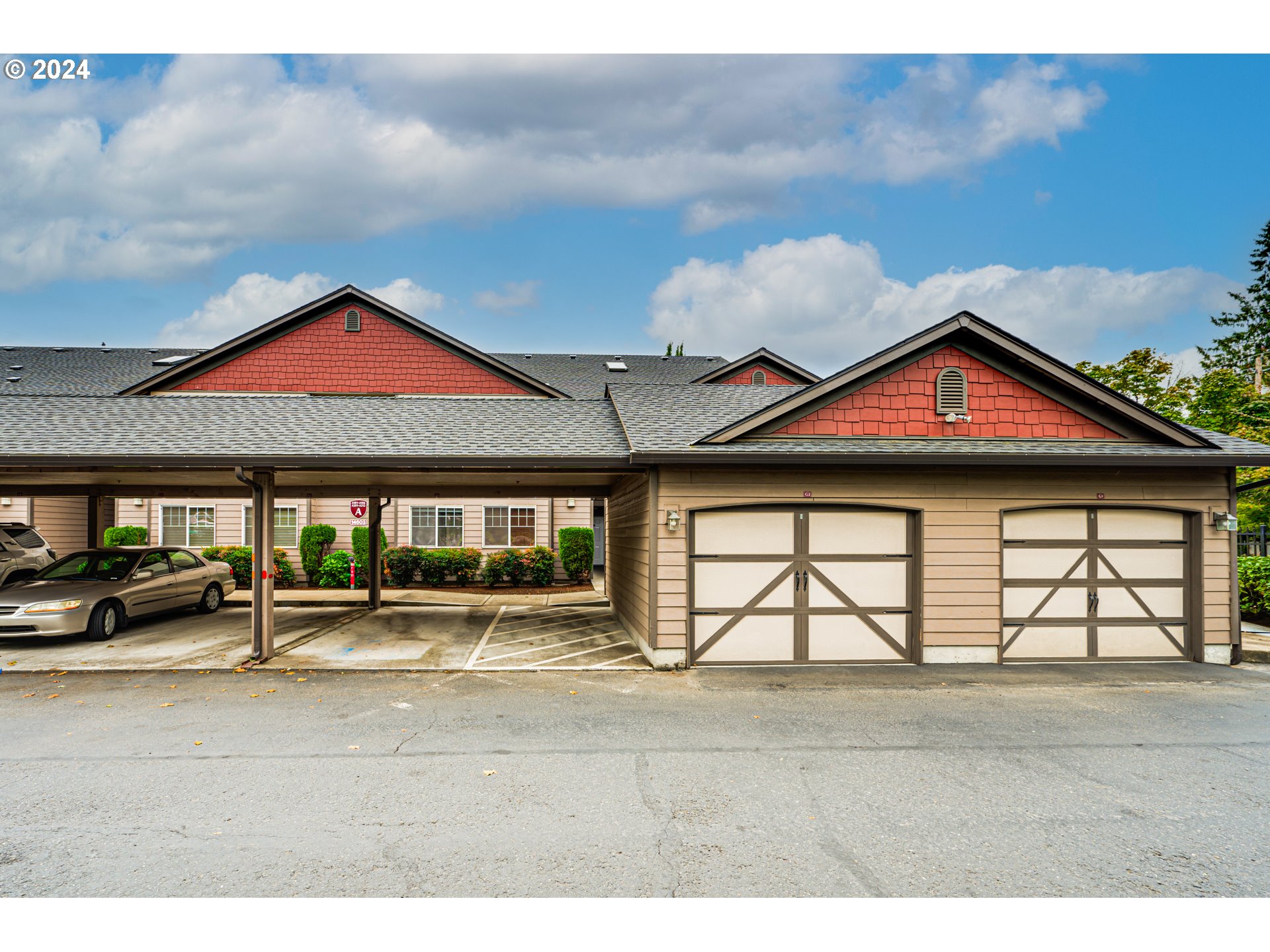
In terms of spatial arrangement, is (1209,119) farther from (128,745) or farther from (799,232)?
(128,745)

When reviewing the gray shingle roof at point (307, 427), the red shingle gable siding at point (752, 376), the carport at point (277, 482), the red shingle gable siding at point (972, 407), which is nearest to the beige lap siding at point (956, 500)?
the red shingle gable siding at point (972, 407)

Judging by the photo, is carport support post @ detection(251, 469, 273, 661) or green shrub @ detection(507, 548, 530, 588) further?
green shrub @ detection(507, 548, 530, 588)

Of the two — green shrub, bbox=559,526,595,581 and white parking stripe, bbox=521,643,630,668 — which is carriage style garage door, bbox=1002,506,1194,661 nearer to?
white parking stripe, bbox=521,643,630,668

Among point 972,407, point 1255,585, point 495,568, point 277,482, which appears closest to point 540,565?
point 495,568

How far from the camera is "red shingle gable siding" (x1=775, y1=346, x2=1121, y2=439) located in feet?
31.8

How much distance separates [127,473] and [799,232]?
28.4 metres

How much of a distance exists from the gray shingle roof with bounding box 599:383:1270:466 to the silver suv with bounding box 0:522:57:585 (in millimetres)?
12082

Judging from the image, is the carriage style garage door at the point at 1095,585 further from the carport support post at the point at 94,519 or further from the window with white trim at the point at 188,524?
the window with white trim at the point at 188,524

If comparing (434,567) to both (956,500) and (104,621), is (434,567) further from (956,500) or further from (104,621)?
(956,500)

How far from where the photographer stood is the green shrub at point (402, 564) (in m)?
19.1

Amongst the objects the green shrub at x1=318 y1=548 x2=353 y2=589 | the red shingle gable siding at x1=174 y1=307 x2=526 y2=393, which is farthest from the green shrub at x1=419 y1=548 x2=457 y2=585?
the red shingle gable siding at x1=174 y1=307 x2=526 y2=393

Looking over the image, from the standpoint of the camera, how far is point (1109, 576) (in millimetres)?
9586

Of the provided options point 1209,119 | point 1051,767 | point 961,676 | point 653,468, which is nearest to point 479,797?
point 1051,767

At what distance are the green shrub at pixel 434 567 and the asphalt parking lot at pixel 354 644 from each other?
5100 mm
